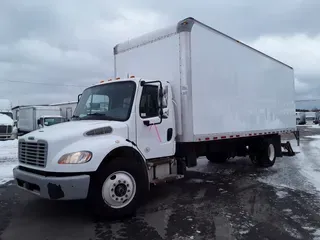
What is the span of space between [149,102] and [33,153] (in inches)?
94.8

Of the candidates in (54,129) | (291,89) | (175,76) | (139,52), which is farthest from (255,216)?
(291,89)

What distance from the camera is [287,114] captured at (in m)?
12.5

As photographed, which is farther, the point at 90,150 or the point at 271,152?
the point at 271,152

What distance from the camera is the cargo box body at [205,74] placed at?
272 inches

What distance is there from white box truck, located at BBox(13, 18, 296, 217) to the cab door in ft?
0.07

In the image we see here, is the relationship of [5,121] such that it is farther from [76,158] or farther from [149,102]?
[76,158]

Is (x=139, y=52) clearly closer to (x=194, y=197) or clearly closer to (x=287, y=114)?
(x=194, y=197)

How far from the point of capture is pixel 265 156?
11.1 metres

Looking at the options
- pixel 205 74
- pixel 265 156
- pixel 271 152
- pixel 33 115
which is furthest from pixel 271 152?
pixel 33 115

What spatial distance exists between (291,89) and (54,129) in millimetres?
A: 10580

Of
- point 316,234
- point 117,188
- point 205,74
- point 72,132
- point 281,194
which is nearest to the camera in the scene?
point 316,234

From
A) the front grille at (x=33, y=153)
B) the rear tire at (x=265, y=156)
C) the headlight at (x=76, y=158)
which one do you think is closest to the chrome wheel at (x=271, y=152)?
the rear tire at (x=265, y=156)

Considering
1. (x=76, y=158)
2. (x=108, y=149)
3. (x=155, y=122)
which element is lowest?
(x=76, y=158)

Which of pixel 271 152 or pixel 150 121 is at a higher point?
pixel 150 121
